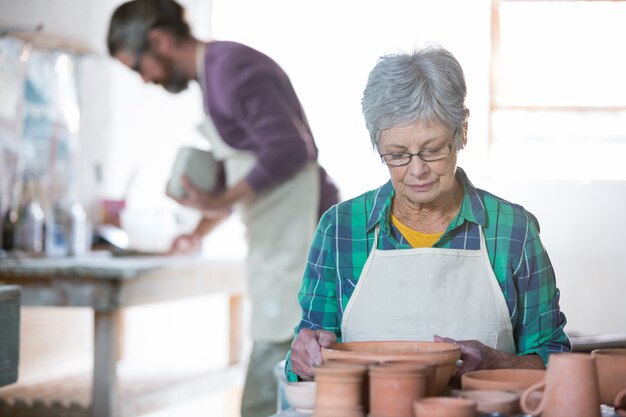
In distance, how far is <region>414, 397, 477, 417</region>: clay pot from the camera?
1.29 metres

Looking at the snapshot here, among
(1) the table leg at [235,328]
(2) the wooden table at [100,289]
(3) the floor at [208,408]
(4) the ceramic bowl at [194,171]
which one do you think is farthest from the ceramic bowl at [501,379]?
(1) the table leg at [235,328]

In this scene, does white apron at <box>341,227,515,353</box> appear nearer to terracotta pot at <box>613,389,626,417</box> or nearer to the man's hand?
terracotta pot at <box>613,389,626,417</box>

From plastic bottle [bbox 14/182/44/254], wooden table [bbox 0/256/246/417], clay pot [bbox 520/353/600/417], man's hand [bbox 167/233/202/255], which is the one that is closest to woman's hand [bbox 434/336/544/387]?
clay pot [bbox 520/353/600/417]

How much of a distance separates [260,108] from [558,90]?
3.34m

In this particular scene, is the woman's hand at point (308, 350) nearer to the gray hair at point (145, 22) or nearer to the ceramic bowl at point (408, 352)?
the ceramic bowl at point (408, 352)

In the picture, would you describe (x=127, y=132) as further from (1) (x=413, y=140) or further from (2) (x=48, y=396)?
(1) (x=413, y=140)

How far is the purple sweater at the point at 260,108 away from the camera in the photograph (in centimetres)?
309

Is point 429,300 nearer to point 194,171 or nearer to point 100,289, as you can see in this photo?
point 194,171

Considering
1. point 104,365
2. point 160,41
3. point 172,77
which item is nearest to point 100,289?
point 104,365

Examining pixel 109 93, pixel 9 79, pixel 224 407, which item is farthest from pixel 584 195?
pixel 9 79

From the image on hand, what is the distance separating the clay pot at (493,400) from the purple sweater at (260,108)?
176 centimetres

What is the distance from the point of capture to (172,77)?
3395 mm

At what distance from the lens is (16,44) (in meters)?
4.81

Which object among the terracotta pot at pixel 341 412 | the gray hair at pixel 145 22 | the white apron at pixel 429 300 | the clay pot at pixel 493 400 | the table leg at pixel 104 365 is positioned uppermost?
the gray hair at pixel 145 22
